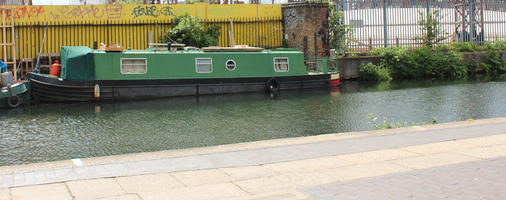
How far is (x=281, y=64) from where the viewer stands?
77.1 ft

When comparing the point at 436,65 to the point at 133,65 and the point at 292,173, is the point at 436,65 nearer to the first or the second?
the point at 133,65

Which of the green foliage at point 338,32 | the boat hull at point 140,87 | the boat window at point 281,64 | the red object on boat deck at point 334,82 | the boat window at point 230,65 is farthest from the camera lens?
the green foliage at point 338,32

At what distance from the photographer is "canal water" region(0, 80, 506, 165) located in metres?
11.5

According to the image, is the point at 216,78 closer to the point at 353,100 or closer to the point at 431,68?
the point at 353,100

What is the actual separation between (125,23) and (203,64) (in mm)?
5941

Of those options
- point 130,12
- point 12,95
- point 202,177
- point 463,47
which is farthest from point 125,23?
point 202,177

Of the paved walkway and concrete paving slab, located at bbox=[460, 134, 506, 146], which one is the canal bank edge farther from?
concrete paving slab, located at bbox=[460, 134, 506, 146]

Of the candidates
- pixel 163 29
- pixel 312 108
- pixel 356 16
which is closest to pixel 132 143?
pixel 312 108

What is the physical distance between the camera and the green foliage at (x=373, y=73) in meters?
28.0

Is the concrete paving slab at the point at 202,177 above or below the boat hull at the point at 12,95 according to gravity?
below

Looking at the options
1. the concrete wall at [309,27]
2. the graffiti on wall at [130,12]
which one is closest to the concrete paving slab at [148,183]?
the graffiti on wall at [130,12]

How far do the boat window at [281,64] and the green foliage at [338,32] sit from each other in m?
5.88

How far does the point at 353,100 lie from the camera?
19172 mm

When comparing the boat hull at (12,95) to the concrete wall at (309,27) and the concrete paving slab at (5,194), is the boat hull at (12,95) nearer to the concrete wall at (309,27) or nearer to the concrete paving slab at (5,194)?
the concrete wall at (309,27)
